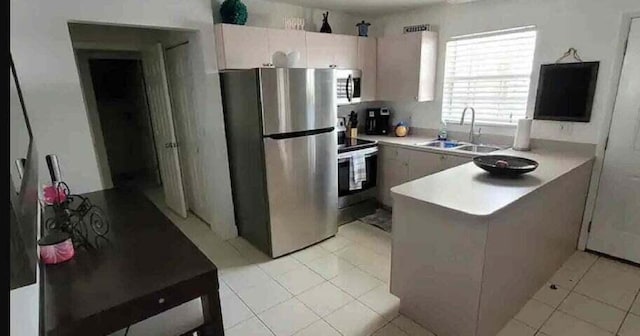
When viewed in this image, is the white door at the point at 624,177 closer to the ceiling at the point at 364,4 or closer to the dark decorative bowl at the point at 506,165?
the dark decorative bowl at the point at 506,165

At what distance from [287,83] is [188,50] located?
1159 millimetres

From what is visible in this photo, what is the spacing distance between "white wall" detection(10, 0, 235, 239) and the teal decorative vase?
16cm

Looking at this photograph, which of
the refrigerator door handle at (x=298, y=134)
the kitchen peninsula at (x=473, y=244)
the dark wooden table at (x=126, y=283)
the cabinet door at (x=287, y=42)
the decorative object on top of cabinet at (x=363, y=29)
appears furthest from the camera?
the decorative object on top of cabinet at (x=363, y=29)

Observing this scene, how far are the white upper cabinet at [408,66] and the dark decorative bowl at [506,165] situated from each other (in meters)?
1.39

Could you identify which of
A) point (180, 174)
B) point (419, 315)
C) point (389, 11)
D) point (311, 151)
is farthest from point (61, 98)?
point (389, 11)

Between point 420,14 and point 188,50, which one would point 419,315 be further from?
point 420,14

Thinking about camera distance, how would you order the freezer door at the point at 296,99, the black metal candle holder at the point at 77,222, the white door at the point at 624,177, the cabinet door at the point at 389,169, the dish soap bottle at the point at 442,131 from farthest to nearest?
1. the dish soap bottle at the point at 442,131
2. the cabinet door at the point at 389,169
3. the freezer door at the point at 296,99
4. the white door at the point at 624,177
5. the black metal candle holder at the point at 77,222

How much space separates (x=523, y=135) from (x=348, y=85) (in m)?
1.82

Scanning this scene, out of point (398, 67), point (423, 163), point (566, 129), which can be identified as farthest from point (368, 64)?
point (566, 129)

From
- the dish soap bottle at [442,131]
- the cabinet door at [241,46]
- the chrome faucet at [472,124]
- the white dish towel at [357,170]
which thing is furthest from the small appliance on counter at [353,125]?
the cabinet door at [241,46]

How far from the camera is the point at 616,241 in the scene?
8.98ft

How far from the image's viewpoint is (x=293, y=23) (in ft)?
10.8

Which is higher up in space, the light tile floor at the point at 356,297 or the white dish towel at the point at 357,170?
the white dish towel at the point at 357,170

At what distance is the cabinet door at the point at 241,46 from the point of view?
2.85 m
